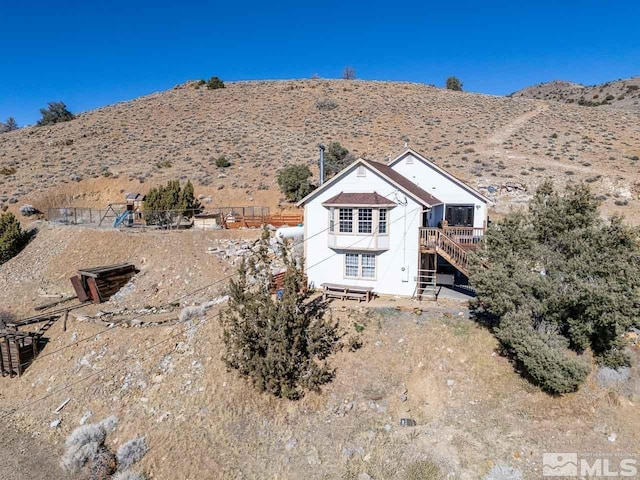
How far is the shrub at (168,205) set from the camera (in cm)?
3500

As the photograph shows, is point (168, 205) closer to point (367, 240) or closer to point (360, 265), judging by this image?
point (360, 265)

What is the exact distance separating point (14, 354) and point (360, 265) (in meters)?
17.7

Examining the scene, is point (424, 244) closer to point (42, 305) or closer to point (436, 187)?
point (436, 187)

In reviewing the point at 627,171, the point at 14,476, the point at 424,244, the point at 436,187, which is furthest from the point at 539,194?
the point at 627,171

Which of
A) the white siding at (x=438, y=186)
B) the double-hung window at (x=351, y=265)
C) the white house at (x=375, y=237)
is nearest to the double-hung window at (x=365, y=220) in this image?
the white house at (x=375, y=237)

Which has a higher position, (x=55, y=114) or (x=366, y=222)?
(x=55, y=114)

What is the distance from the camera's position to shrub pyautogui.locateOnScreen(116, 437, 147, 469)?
14.3 metres

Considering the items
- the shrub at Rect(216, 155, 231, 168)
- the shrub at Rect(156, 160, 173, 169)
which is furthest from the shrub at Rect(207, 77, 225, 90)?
the shrub at Rect(216, 155, 231, 168)

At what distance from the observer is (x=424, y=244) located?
68.0ft

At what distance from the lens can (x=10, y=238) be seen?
32312 millimetres

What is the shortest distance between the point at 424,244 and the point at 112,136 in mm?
63045

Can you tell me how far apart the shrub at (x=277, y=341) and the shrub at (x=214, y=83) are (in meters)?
83.2

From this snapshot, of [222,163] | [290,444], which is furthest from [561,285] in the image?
[222,163]

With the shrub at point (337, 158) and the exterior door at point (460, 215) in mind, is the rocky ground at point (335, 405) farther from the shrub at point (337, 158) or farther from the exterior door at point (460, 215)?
the shrub at point (337, 158)
